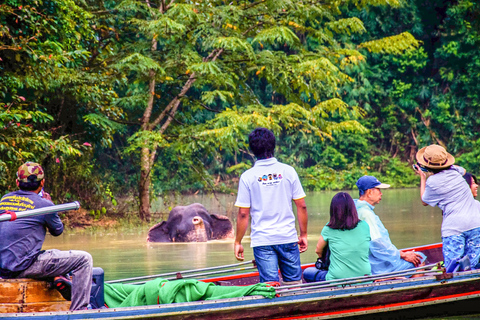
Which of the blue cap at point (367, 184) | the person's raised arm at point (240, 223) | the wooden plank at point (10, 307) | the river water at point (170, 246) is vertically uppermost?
the blue cap at point (367, 184)

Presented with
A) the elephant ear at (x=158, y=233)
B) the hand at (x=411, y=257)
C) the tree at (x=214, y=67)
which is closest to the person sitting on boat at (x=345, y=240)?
the hand at (x=411, y=257)

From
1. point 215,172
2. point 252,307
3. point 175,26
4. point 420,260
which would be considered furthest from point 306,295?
point 215,172

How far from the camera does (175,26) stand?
45.8 ft

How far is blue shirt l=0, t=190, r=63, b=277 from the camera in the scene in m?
4.82

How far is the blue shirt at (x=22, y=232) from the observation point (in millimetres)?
4824

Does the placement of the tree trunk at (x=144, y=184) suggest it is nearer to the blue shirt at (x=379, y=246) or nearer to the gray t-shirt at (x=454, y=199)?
the blue shirt at (x=379, y=246)

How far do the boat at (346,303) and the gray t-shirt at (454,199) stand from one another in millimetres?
383

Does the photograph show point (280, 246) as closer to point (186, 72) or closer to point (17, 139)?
point (17, 139)

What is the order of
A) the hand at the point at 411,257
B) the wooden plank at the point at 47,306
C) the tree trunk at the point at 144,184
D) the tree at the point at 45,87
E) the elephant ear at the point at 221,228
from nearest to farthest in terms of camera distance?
the wooden plank at the point at 47,306, the hand at the point at 411,257, the tree at the point at 45,87, the elephant ear at the point at 221,228, the tree trunk at the point at 144,184

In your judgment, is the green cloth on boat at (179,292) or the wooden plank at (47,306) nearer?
the wooden plank at (47,306)

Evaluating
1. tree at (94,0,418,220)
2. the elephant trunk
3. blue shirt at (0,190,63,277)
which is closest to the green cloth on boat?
blue shirt at (0,190,63,277)

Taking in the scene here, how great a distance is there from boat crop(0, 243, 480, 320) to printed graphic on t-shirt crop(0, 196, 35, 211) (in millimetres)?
793

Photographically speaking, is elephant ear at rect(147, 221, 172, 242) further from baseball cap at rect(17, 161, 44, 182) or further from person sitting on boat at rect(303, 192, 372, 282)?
baseball cap at rect(17, 161, 44, 182)

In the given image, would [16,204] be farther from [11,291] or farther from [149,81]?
[149,81]
